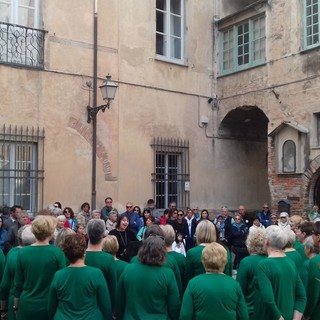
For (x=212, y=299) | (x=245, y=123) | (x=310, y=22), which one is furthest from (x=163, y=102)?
(x=212, y=299)

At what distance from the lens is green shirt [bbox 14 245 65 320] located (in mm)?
Result: 4781

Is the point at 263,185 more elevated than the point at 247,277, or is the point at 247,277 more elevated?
the point at 263,185

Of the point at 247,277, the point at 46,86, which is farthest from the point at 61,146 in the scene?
the point at 247,277

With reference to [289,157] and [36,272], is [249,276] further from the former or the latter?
[289,157]

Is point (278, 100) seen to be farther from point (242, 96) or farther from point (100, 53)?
point (100, 53)

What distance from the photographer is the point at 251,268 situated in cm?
475

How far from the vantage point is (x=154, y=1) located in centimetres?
1496

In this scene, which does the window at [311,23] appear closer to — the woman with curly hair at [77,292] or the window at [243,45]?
the window at [243,45]

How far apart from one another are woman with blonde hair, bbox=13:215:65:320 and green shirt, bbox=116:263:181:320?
2.79 ft

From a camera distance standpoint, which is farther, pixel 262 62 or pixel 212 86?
pixel 212 86

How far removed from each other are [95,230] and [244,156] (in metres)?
12.4

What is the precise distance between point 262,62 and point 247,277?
11.1 meters

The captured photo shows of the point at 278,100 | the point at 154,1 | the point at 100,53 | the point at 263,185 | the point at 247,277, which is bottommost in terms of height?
the point at 247,277

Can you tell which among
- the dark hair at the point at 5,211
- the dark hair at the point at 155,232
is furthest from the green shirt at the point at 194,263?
the dark hair at the point at 5,211
